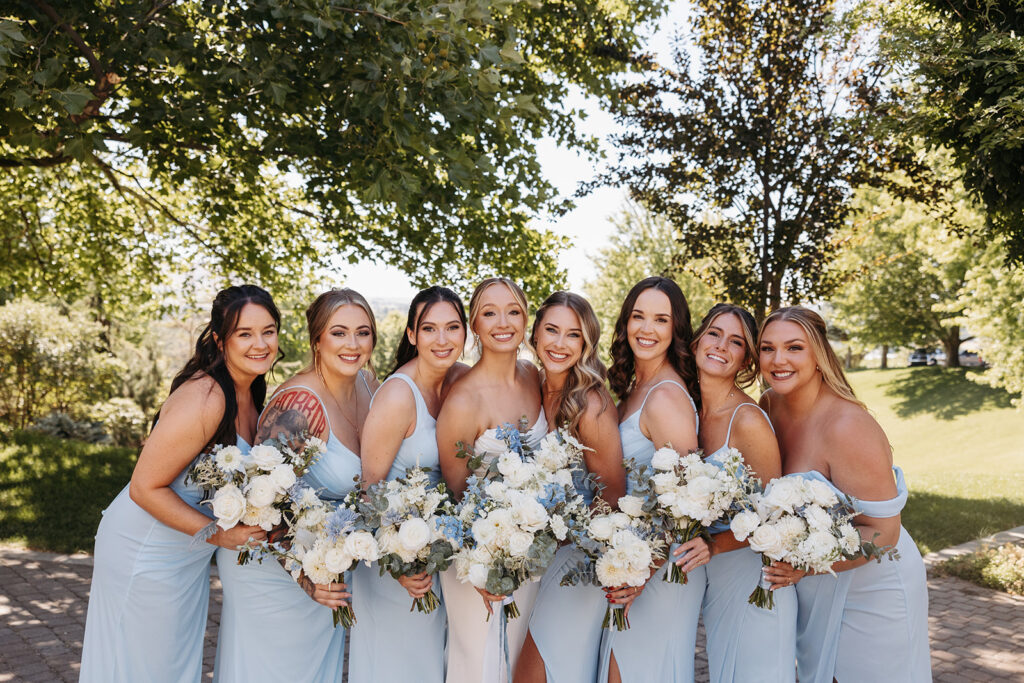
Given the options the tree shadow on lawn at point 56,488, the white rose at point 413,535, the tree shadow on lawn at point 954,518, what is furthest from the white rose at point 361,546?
the tree shadow on lawn at point 954,518

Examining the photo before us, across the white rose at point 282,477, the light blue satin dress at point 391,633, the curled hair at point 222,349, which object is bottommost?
the light blue satin dress at point 391,633

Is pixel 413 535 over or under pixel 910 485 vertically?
over

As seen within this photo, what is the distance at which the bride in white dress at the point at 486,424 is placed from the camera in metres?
3.68

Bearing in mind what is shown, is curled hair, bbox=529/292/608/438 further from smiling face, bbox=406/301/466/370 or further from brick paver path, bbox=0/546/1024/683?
brick paver path, bbox=0/546/1024/683

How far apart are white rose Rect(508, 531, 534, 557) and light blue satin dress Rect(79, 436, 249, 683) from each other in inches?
61.0

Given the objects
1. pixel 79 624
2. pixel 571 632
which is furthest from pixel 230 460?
pixel 79 624

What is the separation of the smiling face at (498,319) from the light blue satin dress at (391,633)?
2.56ft

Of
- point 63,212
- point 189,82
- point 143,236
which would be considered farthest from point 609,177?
point 63,212

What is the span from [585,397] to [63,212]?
441 inches

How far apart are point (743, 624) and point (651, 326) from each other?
167cm

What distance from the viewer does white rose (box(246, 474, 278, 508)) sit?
3.21 m

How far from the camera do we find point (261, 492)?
10.5 feet

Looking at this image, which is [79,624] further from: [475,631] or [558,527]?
[558,527]

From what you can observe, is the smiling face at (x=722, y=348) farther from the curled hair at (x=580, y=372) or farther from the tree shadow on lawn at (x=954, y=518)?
the tree shadow on lawn at (x=954, y=518)
